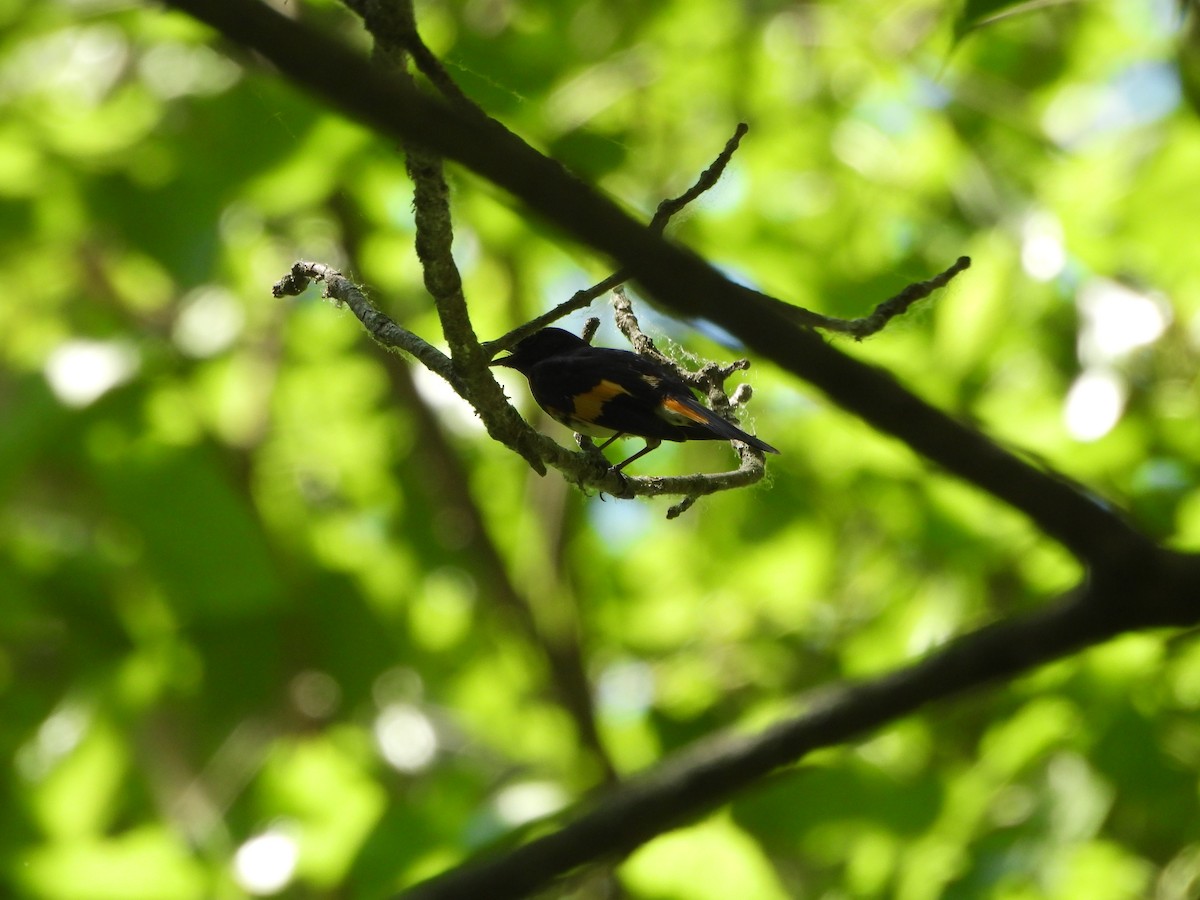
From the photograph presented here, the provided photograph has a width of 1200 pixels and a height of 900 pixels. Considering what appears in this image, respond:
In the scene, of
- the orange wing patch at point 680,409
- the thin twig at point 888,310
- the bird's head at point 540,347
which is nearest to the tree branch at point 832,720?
the thin twig at point 888,310

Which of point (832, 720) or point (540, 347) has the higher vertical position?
point (540, 347)

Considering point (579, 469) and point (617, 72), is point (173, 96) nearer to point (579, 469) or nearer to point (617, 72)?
point (617, 72)

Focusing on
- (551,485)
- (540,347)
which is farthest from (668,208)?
(551,485)

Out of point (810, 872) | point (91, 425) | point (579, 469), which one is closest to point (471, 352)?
point (579, 469)

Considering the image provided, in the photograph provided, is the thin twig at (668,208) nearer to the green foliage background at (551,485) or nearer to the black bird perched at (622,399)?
the green foliage background at (551,485)

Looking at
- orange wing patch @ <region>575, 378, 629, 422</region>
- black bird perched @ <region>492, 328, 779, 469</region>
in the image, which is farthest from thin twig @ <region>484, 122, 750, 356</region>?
orange wing patch @ <region>575, 378, 629, 422</region>

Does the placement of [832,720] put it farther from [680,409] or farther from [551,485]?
[551,485]

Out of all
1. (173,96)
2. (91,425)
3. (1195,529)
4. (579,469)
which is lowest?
(1195,529)
